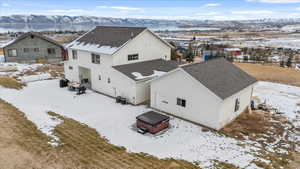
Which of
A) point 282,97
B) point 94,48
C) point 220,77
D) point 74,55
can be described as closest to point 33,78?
point 74,55

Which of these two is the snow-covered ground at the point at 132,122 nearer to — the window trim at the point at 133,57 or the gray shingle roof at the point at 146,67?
the gray shingle roof at the point at 146,67

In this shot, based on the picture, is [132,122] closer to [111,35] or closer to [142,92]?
[142,92]

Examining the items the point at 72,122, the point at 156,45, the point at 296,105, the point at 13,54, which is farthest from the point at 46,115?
the point at 13,54

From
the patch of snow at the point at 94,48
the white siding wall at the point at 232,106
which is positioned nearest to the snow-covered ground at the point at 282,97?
the white siding wall at the point at 232,106

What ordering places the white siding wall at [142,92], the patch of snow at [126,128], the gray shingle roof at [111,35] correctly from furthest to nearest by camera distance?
the gray shingle roof at [111,35] < the white siding wall at [142,92] < the patch of snow at [126,128]

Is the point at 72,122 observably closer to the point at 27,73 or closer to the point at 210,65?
the point at 210,65

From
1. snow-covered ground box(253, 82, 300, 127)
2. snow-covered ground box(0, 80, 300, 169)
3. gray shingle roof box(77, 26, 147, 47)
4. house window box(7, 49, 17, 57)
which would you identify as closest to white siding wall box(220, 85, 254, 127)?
snow-covered ground box(0, 80, 300, 169)
